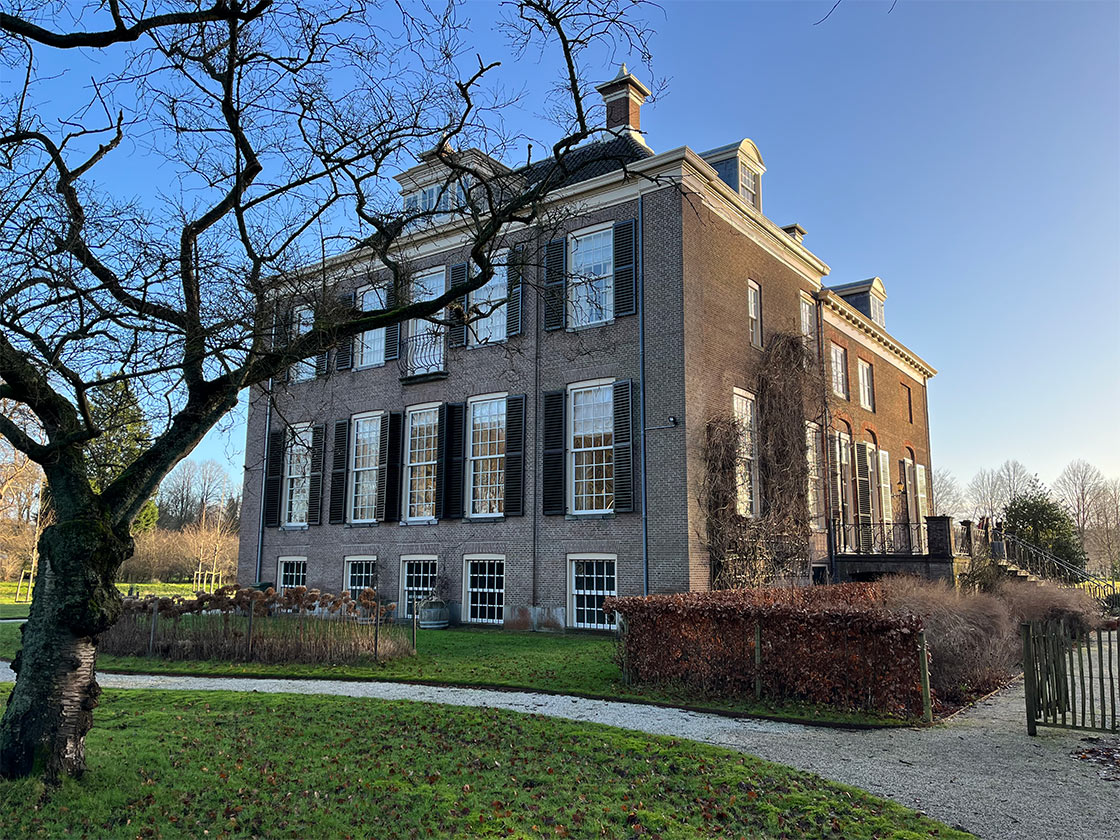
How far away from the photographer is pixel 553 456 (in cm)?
1998

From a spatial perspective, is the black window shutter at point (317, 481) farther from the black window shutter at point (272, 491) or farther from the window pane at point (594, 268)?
the window pane at point (594, 268)

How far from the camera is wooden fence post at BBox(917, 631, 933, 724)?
950 centimetres

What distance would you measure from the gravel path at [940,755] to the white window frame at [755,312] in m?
12.5

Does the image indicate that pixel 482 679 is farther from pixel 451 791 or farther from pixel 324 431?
pixel 324 431

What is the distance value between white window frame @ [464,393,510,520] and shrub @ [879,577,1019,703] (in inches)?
402

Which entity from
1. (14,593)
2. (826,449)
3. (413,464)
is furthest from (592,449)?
(14,593)

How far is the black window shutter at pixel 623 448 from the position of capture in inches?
734

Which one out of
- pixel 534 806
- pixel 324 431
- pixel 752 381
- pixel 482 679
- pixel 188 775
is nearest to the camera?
pixel 534 806

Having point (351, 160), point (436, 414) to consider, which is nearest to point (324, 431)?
point (436, 414)

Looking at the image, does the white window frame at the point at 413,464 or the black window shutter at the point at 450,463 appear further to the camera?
the white window frame at the point at 413,464

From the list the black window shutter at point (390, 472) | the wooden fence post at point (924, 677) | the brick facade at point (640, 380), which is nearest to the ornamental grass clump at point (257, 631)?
the brick facade at point (640, 380)

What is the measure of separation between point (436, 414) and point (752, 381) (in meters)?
8.79

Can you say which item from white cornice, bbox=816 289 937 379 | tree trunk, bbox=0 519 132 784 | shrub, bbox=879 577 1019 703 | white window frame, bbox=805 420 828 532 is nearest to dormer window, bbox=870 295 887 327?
white cornice, bbox=816 289 937 379

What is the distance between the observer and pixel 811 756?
312 inches
